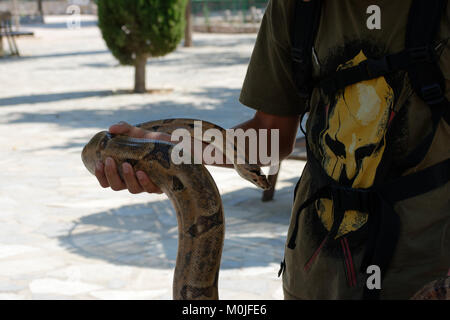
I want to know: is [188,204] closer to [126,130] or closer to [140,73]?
[126,130]

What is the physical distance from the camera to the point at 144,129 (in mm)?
2264

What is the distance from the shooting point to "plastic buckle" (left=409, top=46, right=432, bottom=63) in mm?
1738

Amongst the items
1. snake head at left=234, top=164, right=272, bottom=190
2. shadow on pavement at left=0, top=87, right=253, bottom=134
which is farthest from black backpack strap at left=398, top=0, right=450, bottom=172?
shadow on pavement at left=0, top=87, right=253, bottom=134

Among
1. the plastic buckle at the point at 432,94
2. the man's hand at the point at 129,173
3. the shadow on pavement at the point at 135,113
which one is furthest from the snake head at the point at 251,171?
the shadow on pavement at the point at 135,113

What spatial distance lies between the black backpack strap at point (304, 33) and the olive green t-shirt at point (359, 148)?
2cm

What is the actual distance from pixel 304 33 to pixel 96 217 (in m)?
4.48

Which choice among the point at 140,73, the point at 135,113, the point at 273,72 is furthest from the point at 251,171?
the point at 140,73

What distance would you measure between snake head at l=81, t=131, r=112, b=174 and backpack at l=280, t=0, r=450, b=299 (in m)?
0.72

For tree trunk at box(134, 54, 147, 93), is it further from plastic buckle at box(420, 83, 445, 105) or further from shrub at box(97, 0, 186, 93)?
plastic buckle at box(420, 83, 445, 105)

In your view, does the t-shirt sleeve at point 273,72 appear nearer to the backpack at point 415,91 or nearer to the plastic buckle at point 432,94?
the backpack at point 415,91

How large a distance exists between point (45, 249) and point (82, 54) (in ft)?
57.3

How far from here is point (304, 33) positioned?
1.96 metres

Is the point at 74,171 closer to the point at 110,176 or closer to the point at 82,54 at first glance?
the point at 110,176

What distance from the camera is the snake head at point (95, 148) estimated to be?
87.3 inches
